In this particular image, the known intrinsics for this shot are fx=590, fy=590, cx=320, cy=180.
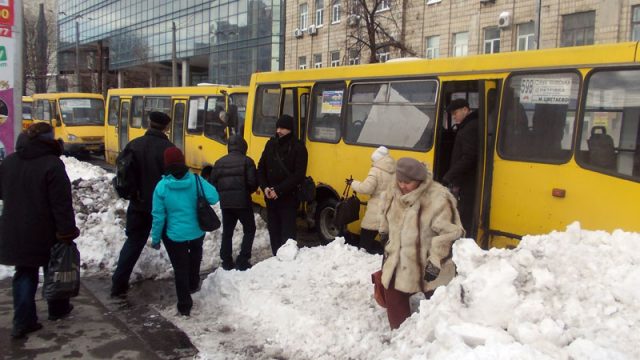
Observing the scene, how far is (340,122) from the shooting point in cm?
884

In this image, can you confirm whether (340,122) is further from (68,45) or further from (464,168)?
(68,45)

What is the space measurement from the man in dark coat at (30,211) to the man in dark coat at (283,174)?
8.36 ft

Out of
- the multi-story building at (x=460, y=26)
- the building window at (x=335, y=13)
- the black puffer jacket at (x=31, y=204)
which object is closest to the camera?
the black puffer jacket at (x=31, y=204)

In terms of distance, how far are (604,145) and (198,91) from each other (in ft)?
34.2

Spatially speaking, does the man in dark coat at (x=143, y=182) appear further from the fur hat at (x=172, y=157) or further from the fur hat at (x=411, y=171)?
the fur hat at (x=411, y=171)

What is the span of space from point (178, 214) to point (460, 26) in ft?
81.5

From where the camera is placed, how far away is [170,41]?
53125mm

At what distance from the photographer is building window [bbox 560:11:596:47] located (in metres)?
22.0

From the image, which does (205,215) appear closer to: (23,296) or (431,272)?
(23,296)

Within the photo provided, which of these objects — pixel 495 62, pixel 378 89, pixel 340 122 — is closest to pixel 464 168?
pixel 495 62

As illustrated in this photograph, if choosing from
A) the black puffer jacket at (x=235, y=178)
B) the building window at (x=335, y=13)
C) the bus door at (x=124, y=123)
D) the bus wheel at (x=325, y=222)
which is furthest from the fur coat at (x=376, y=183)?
the building window at (x=335, y=13)

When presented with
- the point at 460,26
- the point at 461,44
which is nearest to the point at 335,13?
the point at 460,26

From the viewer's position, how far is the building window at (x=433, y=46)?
29.1m

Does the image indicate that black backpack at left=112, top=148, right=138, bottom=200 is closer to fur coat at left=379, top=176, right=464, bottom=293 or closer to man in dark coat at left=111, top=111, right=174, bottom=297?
man in dark coat at left=111, top=111, right=174, bottom=297
